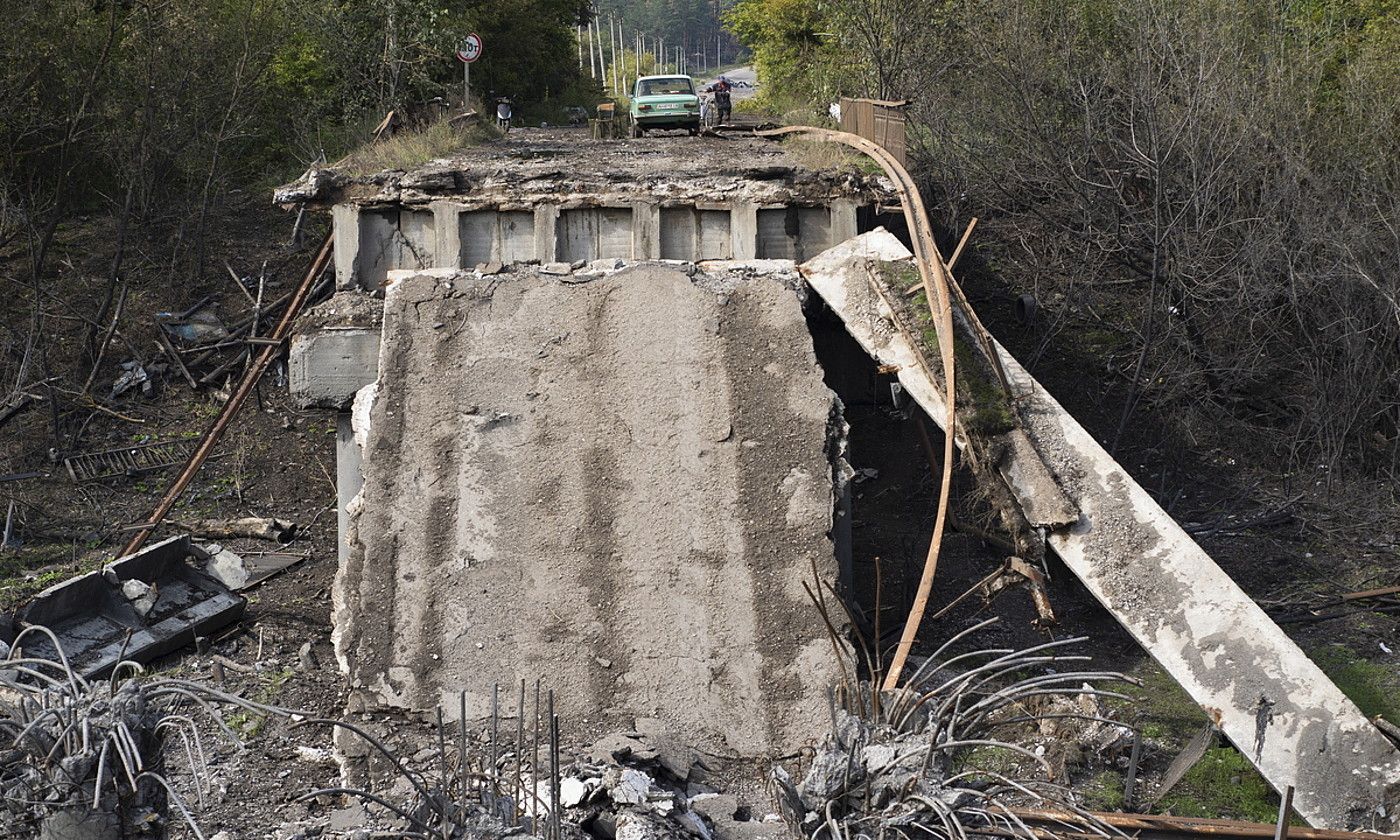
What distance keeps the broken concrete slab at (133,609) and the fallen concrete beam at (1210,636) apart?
5.57 m

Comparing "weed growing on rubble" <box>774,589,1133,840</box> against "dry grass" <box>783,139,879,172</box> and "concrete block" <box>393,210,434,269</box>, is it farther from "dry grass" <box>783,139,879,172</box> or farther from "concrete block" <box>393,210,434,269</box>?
"dry grass" <box>783,139,879,172</box>

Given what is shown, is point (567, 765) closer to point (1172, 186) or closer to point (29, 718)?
point (29, 718)

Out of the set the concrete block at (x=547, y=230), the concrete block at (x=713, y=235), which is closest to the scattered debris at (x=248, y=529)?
the concrete block at (x=547, y=230)

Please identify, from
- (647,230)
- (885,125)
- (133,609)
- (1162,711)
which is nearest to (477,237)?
(647,230)

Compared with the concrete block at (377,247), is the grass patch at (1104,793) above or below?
below

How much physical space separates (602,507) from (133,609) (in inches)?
150

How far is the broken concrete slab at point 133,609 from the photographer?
28.4 ft

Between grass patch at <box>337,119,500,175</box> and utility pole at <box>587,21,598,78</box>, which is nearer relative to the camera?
grass patch at <box>337,119,500,175</box>

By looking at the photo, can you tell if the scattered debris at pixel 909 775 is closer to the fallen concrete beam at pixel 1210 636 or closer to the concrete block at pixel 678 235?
the fallen concrete beam at pixel 1210 636

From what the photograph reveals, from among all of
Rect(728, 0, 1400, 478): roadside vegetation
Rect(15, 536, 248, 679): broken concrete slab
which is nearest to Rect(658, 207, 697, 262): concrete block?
Rect(15, 536, 248, 679): broken concrete slab

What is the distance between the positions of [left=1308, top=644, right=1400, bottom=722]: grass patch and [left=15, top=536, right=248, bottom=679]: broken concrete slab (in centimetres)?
817

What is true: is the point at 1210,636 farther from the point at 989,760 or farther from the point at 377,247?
the point at 377,247

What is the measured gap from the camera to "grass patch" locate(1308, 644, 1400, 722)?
8602 millimetres

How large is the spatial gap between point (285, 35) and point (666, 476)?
14.4 meters
